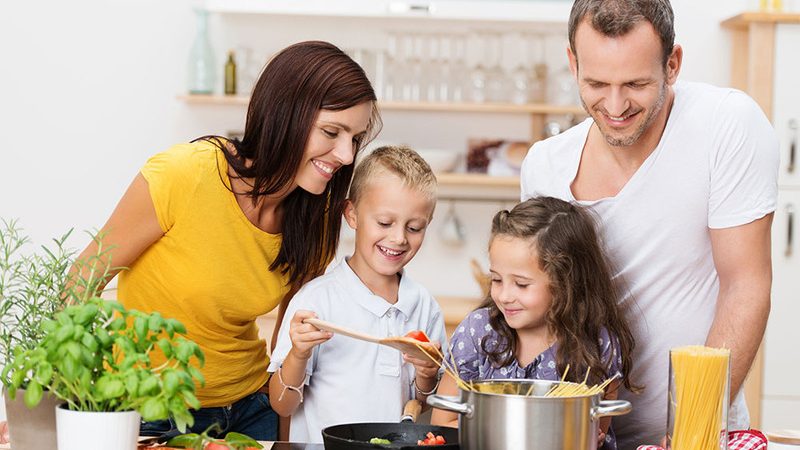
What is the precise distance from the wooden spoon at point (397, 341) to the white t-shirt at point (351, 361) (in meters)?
0.32

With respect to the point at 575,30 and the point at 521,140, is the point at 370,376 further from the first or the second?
the point at 521,140

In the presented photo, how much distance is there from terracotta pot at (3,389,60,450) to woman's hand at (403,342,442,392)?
679mm

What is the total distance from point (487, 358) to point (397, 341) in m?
0.36

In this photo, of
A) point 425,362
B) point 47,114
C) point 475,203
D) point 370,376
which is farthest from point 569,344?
point 47,114

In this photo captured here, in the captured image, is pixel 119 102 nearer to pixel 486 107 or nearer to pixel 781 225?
pixel 486 107

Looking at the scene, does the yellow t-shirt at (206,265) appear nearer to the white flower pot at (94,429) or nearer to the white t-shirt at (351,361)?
the white t-shirt at (351,361)

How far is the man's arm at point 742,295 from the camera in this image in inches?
71.0

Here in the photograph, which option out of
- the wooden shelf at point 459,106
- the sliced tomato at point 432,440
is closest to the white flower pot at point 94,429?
the sliced tomato at point 432,440

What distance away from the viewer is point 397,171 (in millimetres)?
2115

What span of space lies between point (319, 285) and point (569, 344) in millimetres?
559

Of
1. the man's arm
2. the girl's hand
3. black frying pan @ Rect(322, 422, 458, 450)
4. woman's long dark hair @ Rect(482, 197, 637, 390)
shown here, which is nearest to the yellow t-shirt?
the girl's hand

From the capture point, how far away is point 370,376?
2055 millimetres

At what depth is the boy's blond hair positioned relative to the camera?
2.11 metres

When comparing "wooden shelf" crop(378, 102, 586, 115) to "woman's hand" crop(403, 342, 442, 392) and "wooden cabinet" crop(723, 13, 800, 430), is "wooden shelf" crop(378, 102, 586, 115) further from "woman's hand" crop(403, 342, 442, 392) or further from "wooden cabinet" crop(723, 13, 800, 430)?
"woman's hand" crop(403, 342, 442, 392)
